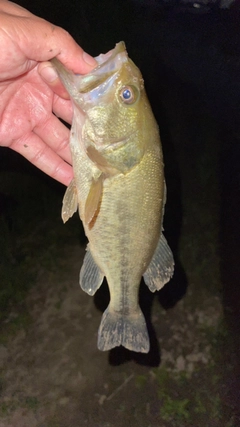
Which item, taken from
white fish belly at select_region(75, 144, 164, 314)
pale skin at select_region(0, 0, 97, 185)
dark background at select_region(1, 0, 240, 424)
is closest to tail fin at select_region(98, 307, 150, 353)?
white fish belly at select_region(75, 144, 164, 314)

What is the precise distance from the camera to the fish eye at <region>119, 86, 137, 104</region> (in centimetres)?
176

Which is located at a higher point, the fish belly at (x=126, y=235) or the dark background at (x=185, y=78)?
the fish belly at (x=126, y=235)

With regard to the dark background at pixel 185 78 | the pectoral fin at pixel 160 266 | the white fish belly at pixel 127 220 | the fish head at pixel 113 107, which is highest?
the fish head at pixel 113 107

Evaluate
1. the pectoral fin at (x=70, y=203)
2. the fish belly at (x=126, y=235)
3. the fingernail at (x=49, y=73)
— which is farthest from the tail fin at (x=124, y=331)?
the fingernail at (x=49, y=73)

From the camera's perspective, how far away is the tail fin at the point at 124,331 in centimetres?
213

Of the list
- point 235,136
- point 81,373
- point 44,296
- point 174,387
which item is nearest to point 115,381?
point 81,373

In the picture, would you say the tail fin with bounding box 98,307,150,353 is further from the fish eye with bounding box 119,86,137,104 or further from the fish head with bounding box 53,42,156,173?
the fish eye with bounding box 119,86,137,104

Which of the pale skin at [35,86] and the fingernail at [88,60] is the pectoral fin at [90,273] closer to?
the pale skin at [35,86]

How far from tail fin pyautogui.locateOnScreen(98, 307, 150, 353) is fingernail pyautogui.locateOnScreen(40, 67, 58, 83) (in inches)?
52.5

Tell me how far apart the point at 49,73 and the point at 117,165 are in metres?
0.63

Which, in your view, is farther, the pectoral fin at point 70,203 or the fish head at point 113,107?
the pectoral fin at point 70,203

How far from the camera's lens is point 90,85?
1.76 m

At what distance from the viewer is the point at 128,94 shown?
1772 mm

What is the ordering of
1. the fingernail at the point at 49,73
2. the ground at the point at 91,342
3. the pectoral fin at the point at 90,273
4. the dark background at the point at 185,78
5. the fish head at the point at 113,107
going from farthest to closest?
the dark background at the point at 185,78 < the ground at the point at 91,342 < the pectoral fin at the point at 90,273 < the fingernail at the point at 49,73 < the fish head at the point at 113,107
